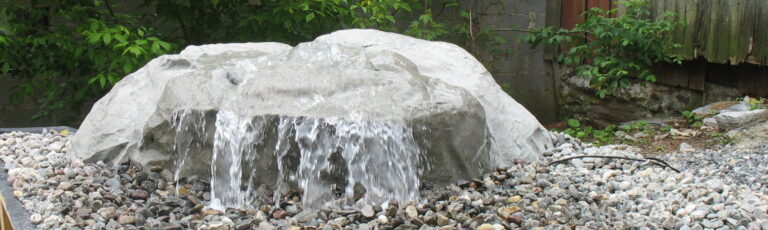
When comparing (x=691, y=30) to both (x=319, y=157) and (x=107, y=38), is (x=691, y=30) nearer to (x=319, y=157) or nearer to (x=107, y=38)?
(x=319, y=157)

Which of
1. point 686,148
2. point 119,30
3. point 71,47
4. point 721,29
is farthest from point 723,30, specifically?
point 71,47

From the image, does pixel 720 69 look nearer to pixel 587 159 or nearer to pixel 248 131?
pixel 587 159

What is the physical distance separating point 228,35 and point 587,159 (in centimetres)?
305

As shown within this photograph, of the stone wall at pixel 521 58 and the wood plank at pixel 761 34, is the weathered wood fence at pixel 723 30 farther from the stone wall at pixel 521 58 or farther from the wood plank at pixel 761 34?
the stone wall at pixel 521 58

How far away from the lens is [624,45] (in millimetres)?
6062

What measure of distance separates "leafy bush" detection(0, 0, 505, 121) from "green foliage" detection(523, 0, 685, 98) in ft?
4.36

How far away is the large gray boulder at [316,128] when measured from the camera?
10.8 feet

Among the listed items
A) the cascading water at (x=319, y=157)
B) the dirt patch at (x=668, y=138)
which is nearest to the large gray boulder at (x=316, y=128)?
the cascading water at (x=319, y=157)

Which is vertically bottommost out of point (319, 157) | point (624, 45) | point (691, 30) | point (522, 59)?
point (319, 157)

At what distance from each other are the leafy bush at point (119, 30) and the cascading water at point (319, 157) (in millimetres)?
1545

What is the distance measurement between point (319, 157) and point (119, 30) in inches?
84.4

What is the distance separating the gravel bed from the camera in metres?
3.03

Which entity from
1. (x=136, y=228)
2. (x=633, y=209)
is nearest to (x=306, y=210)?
(x=136, y=228)

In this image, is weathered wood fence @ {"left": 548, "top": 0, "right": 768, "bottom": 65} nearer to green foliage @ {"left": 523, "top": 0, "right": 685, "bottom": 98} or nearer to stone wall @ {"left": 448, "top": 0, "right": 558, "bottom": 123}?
green foliage @ {"left": 523, "top": 0, "right": 685, "bottom": 98}
